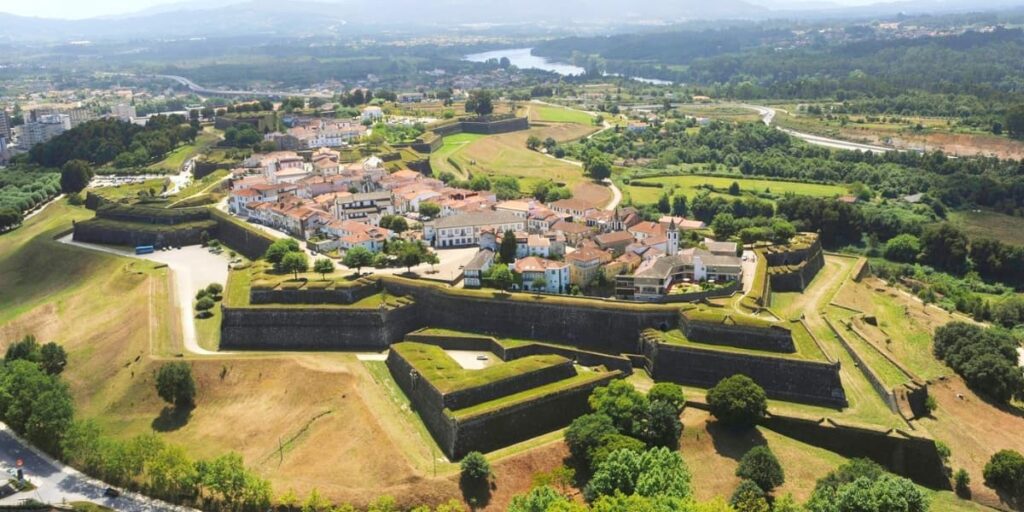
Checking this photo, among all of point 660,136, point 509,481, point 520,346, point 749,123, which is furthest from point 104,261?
point 749,123

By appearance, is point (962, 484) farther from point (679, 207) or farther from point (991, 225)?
point (991, 225)

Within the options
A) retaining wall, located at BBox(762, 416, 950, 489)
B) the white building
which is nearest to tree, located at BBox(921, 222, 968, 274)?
the white building

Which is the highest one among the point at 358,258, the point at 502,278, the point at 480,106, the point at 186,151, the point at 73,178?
the point at 480,106

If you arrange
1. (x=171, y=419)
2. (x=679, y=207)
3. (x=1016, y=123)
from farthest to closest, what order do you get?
(x=1016, y=123) → (x=679, y=207) → (x=171, y=419)

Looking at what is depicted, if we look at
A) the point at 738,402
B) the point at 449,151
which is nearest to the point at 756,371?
the point at 738,402

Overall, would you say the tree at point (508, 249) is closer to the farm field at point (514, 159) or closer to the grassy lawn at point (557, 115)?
the farm field at point (514, 159)

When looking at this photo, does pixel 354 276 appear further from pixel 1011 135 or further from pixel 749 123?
pixel 1011 135

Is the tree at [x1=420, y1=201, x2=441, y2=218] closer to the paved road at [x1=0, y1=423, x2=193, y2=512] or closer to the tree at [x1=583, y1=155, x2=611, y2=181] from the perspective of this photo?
the tree at [x1=583, y1=155, x2=611, y2=181]
